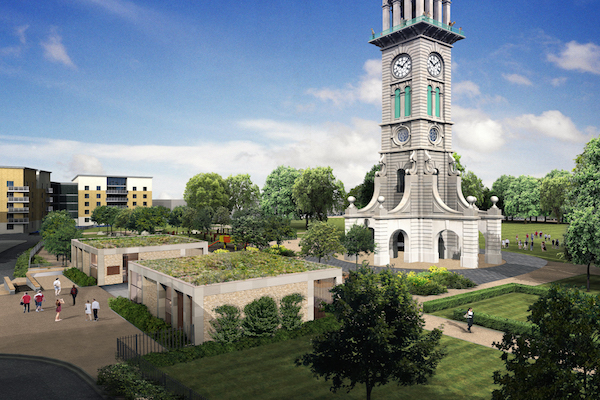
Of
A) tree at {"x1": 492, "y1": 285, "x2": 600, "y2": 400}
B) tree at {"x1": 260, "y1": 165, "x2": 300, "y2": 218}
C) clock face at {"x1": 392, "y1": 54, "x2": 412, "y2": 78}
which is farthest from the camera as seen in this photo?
tree at {"x1": 260, "y1": 165, "x2": 300, "y2": 218}

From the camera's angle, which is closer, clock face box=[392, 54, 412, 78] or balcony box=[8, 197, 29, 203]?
clock face box=[392, 54, 412, 78]

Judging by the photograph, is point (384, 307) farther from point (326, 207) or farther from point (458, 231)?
point (326, 207)

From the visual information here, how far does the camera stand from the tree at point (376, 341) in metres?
12.4

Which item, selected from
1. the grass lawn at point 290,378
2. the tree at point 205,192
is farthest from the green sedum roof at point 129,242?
the tree at point 205,192

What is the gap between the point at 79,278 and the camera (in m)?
37.6

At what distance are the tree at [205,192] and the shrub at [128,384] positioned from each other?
75.9m

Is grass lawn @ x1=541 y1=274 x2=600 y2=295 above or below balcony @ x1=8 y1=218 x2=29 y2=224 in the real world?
below

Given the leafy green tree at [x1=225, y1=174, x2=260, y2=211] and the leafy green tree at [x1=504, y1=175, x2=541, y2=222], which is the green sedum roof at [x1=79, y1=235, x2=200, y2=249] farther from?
the leafy green tree at [x1=504, y1=175, x2=541, y2=222]

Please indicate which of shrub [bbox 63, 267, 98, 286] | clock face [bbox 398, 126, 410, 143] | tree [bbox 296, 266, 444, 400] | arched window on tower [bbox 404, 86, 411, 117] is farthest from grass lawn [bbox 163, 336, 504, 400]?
arched window on tower [bbox 404, 86, 411, 117]

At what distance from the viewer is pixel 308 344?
21.9 metres

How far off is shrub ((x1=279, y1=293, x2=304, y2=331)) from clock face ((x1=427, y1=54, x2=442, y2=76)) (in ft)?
119

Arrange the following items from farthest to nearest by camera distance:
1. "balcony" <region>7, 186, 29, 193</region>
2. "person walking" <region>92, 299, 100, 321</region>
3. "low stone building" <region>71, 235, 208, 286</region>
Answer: "balcony" <region>7, 186, 29, 193</region>, "low stone building" <region>71, 235, 208, 286</region>, "person walking" <region>92, 299, 100, 321</region>

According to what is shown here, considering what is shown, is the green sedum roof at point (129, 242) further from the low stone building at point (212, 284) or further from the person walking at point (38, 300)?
the person walking at point (38, 300)

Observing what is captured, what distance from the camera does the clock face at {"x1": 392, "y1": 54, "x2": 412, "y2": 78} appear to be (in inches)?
1935
